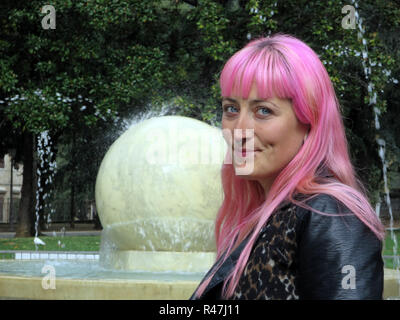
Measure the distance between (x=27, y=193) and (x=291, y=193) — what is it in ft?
70.1

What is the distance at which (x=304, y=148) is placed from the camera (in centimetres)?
183

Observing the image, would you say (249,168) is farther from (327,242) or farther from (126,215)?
(126,215)

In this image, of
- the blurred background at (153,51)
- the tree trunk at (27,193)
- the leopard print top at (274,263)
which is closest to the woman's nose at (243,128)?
the leopard print top at (274,263)

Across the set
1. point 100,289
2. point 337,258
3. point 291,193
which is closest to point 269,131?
point 291,193

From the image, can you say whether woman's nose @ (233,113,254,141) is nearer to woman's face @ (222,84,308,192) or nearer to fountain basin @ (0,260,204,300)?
woman's face @ (222,84,308,192)

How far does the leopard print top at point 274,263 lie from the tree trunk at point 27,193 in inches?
829

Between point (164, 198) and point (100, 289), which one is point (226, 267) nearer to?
point (100, 289)

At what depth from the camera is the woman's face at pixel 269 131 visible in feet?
6.08

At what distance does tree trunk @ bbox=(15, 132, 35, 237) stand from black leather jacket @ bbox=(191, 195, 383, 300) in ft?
69.6

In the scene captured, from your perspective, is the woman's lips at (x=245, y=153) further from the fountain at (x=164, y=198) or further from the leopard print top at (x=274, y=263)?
the fountain at (x=164, y=198)

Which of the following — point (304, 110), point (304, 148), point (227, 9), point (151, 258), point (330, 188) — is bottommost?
point (151, 258)

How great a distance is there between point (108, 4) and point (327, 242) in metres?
15.7

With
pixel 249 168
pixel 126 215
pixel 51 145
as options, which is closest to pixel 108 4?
pixel 51 145

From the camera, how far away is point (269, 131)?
1866 millimetres
